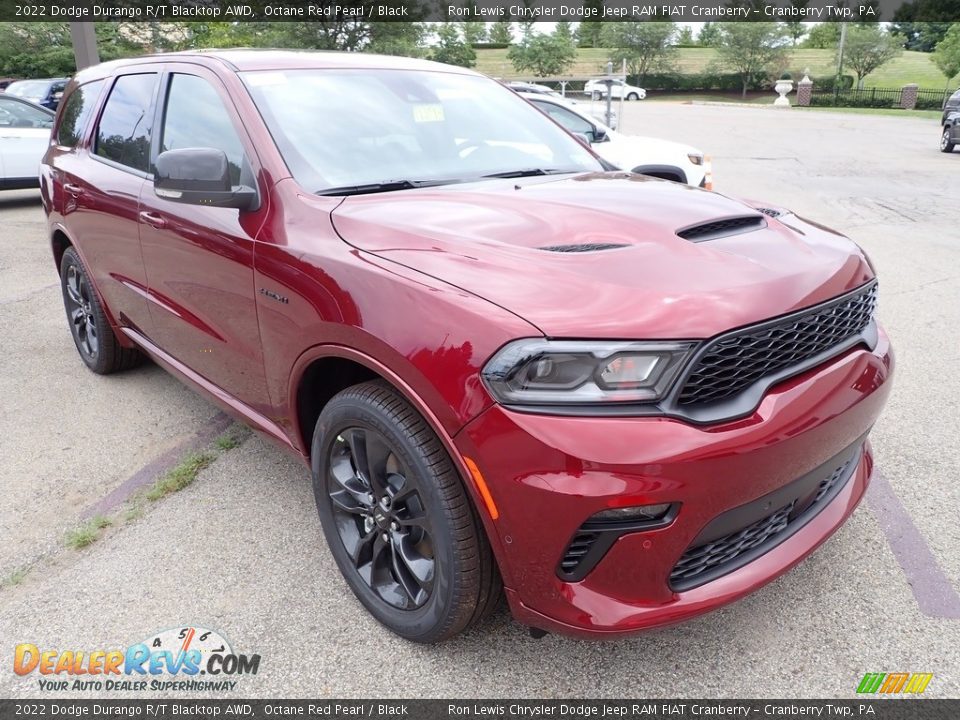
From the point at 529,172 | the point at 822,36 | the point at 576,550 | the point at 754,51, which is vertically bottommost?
the point at 576,550

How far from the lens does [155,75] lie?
3492 mm

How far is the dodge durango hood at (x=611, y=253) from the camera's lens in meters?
1.81

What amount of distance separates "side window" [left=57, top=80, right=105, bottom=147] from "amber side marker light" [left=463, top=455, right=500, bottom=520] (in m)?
3.55

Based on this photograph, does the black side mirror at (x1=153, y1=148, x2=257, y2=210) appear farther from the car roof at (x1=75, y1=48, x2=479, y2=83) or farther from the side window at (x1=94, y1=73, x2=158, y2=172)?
the side window at (x1=94, y1=73, x2=158, y2=172)

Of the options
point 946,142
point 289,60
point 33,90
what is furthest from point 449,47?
point 289,60

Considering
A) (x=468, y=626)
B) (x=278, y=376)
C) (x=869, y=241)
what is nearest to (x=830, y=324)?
(x=468, y=626)

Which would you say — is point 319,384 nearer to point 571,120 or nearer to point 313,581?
point 313,581

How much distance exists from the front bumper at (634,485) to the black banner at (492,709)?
361 millimetres

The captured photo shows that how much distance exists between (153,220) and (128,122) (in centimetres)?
86

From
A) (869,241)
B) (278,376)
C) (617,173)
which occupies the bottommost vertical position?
(869,241)

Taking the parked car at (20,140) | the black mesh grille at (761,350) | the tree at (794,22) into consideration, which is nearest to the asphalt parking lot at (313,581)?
the black mesh grille at (761,350)

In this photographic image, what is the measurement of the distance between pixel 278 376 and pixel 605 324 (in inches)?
51.4

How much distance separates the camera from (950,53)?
4238 centimetres

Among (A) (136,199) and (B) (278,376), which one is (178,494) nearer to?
(B) (278,376)
